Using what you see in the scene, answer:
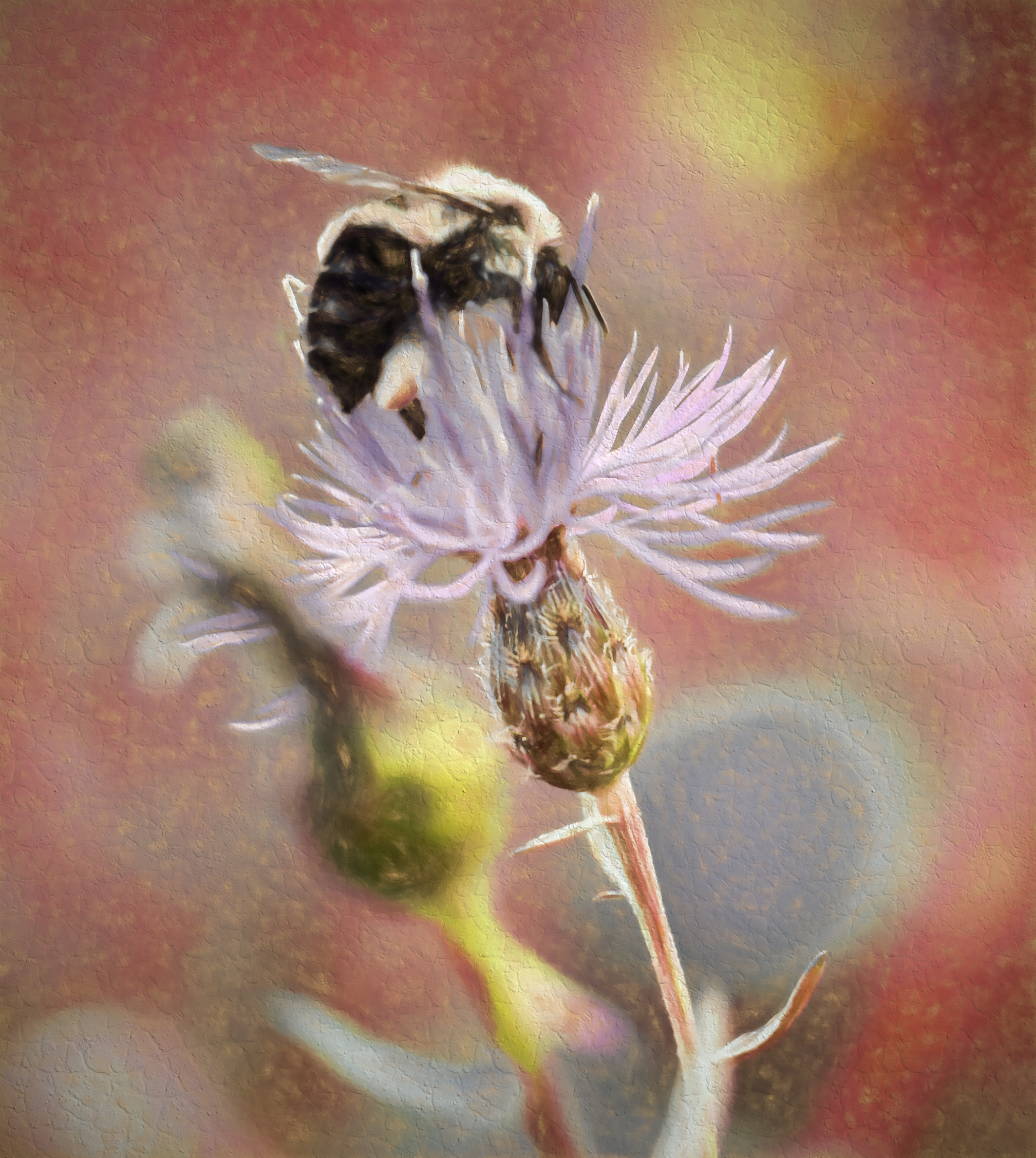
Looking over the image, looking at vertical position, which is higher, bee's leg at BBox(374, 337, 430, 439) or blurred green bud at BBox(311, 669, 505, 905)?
bee's leg at BBox(374, 337, 430, 439)

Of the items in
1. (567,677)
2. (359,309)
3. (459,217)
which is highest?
(459,217)

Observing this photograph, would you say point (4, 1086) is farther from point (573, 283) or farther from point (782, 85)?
point (782, 85)

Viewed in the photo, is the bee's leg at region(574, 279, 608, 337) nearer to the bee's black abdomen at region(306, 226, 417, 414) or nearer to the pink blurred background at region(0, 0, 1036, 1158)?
the pink blurred background at region(0, 0, 1036, 1158)

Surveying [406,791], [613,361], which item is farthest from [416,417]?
[406,791]

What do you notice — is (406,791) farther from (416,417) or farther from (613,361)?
(613,361)

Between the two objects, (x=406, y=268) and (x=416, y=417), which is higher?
(x=406, y=268)

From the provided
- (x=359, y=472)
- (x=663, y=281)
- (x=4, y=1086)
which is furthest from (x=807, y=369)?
(x=4, y=1086)

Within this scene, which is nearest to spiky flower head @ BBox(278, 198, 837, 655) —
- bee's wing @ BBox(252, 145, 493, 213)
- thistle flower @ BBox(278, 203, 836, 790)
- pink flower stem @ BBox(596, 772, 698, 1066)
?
thistle flower @ BBox(278, 203, 836, 790)
